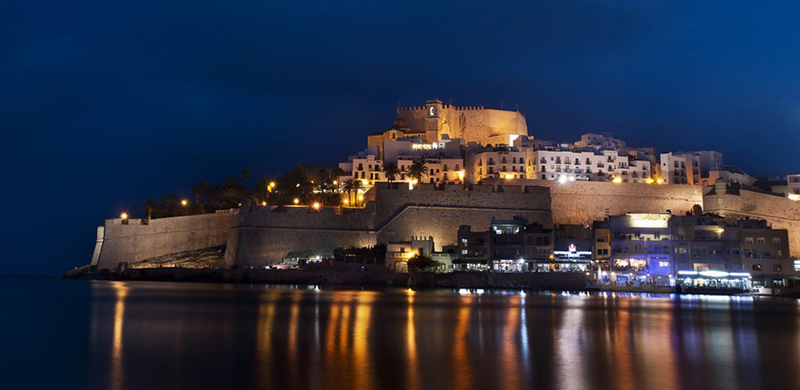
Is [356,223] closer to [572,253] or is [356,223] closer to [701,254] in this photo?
[572,253]

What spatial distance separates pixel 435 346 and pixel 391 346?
0.75 metres

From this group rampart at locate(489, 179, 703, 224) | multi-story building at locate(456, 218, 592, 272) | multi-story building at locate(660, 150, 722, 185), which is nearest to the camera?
multi-story building at locate(456, 218, 592, 272)

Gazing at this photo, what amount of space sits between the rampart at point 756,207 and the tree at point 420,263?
50.2 ft

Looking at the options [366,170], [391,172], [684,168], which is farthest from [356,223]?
[684,168]

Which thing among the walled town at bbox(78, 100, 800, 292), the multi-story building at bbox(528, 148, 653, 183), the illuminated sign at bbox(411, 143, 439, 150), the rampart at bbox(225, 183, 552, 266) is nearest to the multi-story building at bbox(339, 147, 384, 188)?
the walled town at bbox(78, 100, 800, 292)

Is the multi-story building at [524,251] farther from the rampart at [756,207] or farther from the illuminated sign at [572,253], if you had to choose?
the rampart at [756,207]

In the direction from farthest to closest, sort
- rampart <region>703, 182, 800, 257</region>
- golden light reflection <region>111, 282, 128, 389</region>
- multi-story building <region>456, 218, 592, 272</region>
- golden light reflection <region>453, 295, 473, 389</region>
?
1. rampart <region>703, 182, 800, 257</region>
2. multi-story building <region>456, 218, 592, 272</region>
3. golden light reflection <region>111, 282, 128, 389</region>
4. golden light reflection <region>453, 295, 473, 389</region>

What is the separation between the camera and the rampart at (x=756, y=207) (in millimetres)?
40125

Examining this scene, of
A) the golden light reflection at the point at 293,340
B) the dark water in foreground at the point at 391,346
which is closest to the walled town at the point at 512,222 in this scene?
the dark water in foreground at the point at 391,346

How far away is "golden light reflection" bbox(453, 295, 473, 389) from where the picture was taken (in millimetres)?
9984

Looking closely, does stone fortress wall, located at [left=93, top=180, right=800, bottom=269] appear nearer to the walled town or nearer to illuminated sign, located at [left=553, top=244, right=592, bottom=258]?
the walled town

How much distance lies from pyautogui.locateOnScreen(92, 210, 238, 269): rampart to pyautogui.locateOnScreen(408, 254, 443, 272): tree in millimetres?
10568

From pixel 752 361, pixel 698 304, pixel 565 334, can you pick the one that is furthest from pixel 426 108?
pixel 752 361

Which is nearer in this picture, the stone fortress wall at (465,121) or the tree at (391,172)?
the tree at (391,172)
